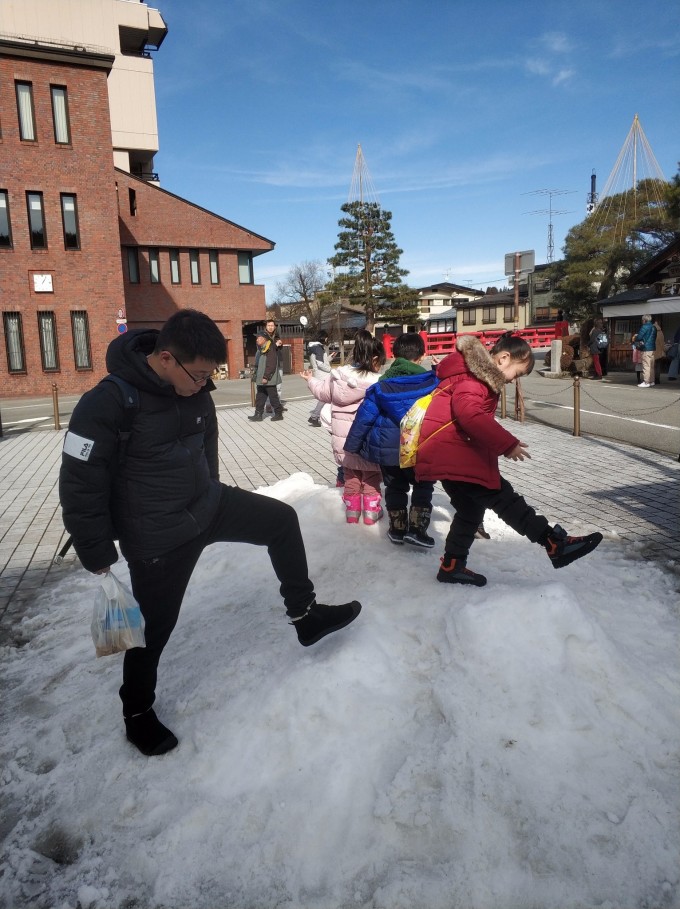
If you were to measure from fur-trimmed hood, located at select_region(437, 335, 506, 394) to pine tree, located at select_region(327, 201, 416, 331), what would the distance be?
131ft

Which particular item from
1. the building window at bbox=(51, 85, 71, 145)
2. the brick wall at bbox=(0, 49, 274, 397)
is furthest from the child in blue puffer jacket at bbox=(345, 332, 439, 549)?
the building window at bbox=(51, 85, 71, 145)

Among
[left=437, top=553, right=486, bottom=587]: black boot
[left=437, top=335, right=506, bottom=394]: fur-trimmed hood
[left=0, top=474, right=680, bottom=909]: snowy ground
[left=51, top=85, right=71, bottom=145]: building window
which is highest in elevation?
[left=51, top=85, right=71, bottom=145]: building window

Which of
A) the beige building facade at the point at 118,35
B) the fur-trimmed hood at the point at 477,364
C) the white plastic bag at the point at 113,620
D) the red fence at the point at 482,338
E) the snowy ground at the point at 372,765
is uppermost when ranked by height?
the beige building facade at the point at 118,35

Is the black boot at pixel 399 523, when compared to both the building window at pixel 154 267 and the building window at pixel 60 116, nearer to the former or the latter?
the building window at pixel 60 116

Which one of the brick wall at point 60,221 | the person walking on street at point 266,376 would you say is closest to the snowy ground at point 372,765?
the person walking on street at point 266,376

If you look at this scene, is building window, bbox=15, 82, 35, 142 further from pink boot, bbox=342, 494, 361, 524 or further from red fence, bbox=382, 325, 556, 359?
pink boot, bbox=342, 494, 361, 524

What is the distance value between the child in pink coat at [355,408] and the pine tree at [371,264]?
38170 millimetres

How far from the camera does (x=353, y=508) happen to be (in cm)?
525

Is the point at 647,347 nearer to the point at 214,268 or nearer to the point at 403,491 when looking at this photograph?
the point at 403,491

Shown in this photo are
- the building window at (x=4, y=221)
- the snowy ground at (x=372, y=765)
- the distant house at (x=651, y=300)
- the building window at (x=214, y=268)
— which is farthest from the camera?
the building window at (x=214, y=268)

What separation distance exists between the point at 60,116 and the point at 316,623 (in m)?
28.1

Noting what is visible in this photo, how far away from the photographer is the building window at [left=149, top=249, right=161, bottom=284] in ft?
107

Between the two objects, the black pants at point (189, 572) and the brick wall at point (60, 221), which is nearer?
the black pants at point (189, 572)

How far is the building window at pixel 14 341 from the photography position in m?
24.6
